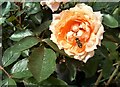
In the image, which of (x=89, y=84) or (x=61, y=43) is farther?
(x=89, y=84)

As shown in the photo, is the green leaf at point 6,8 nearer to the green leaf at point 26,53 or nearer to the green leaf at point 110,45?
the green leaf at point 26,53

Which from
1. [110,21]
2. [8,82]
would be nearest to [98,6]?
[110,21]

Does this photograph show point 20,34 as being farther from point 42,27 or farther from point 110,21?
point 110,21

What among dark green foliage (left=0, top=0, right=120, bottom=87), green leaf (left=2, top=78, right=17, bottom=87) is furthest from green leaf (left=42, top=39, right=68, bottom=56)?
green leaf (left=2, top=78, right=17, bottom=87)

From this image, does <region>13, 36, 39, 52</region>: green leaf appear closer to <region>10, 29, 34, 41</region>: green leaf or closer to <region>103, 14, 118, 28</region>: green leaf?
<region>10, 29, 34, 41</region>: green leaf

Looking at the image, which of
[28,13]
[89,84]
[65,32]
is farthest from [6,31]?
[89,84]

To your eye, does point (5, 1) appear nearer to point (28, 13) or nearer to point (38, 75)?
point (28, 13)
